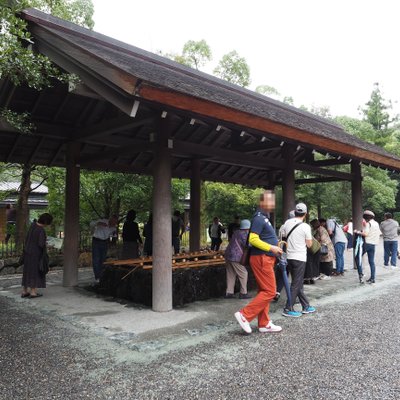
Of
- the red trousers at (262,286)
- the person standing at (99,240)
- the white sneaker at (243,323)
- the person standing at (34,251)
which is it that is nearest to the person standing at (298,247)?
the red trousers at (262,286)

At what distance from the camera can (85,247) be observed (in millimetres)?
12078

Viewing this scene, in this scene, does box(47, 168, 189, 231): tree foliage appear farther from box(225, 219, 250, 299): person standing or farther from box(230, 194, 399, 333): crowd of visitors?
box(230, 194, 399, 333): crowd of visitors

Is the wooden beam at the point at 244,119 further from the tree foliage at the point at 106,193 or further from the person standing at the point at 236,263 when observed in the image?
the tree foliage at the point at 106,193

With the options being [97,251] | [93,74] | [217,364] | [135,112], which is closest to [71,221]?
[97,251]

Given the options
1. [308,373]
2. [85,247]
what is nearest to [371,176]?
[85,247]

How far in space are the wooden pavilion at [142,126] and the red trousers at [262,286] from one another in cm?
171

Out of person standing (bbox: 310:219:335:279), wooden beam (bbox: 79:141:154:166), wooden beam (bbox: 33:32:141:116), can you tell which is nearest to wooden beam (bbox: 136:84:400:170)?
wooden beam (bbox: 33:32:141:116)

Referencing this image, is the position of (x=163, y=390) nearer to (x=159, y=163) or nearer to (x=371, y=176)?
(x=159, y=163)

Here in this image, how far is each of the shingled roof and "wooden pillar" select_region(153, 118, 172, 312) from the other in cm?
26

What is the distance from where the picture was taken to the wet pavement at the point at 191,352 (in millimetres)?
3262

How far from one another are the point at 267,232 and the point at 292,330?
1416 mm

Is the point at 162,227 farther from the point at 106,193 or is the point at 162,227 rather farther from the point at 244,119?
the point at 106,193

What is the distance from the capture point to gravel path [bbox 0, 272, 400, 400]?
3213 millimetres

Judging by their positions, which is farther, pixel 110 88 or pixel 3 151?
pixel 3 151
